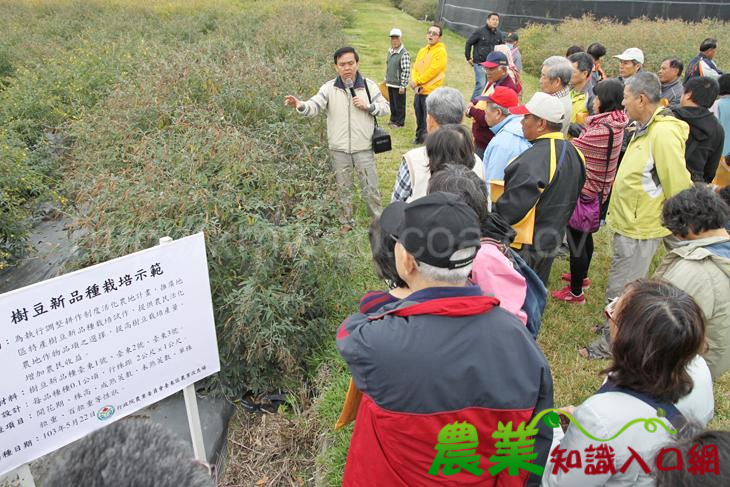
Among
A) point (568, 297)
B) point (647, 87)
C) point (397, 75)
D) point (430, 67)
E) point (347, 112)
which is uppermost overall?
point (647, 87)

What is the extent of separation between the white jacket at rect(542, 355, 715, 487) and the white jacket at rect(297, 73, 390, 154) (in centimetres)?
369

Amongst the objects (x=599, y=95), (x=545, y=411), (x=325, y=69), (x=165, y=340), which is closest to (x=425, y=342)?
(x=545, y=411)

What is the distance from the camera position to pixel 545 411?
1615mm

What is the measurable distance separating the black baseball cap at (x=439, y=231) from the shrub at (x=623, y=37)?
11452mm

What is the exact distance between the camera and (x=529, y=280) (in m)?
2.29

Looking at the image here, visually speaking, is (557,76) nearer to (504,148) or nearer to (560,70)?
(560,70)

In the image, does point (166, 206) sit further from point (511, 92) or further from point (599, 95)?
point (599, 95)

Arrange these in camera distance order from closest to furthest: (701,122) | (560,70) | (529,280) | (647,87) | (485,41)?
(529,280) < (647,87) < (701,122) < (560,70) < (485,41)

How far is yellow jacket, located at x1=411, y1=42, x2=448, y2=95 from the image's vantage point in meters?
7.55

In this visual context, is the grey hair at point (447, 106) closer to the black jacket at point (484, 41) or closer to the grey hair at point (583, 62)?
the grey hair at point (583, 62)

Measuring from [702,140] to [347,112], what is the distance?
299cm

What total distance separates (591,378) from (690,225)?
1.28 metres

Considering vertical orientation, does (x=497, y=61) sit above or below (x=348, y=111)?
above

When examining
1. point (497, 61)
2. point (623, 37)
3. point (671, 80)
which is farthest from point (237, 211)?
point (623, 37)
